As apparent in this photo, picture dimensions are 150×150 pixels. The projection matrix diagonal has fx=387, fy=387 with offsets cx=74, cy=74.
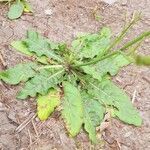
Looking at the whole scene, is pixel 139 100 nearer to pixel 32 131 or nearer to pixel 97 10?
pixel 32 131

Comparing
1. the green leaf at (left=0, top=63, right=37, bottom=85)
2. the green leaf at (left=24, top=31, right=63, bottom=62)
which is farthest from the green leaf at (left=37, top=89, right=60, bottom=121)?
the green leaf at (left=24, top=31, right=63, bottom=62)

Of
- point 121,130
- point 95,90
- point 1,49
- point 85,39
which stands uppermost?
point 1,49

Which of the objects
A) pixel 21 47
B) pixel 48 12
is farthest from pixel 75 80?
pixel 48 12

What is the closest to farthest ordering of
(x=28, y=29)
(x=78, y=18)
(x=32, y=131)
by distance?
(x=32, y=131) < (x=28, y=29) < (x=78, y=18)

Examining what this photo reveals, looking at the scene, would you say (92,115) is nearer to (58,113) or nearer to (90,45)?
(58,113)

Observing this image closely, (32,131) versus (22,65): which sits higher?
(22,65)

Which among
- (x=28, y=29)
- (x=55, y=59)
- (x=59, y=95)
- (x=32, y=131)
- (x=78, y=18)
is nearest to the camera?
(x=32, y=131)

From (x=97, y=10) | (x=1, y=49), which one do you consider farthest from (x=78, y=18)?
(x=1, y=49)

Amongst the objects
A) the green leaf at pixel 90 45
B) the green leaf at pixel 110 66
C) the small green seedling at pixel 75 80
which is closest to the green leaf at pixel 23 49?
the small green seedling at pixel 75 80

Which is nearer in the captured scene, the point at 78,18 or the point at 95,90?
the point at 95,90
